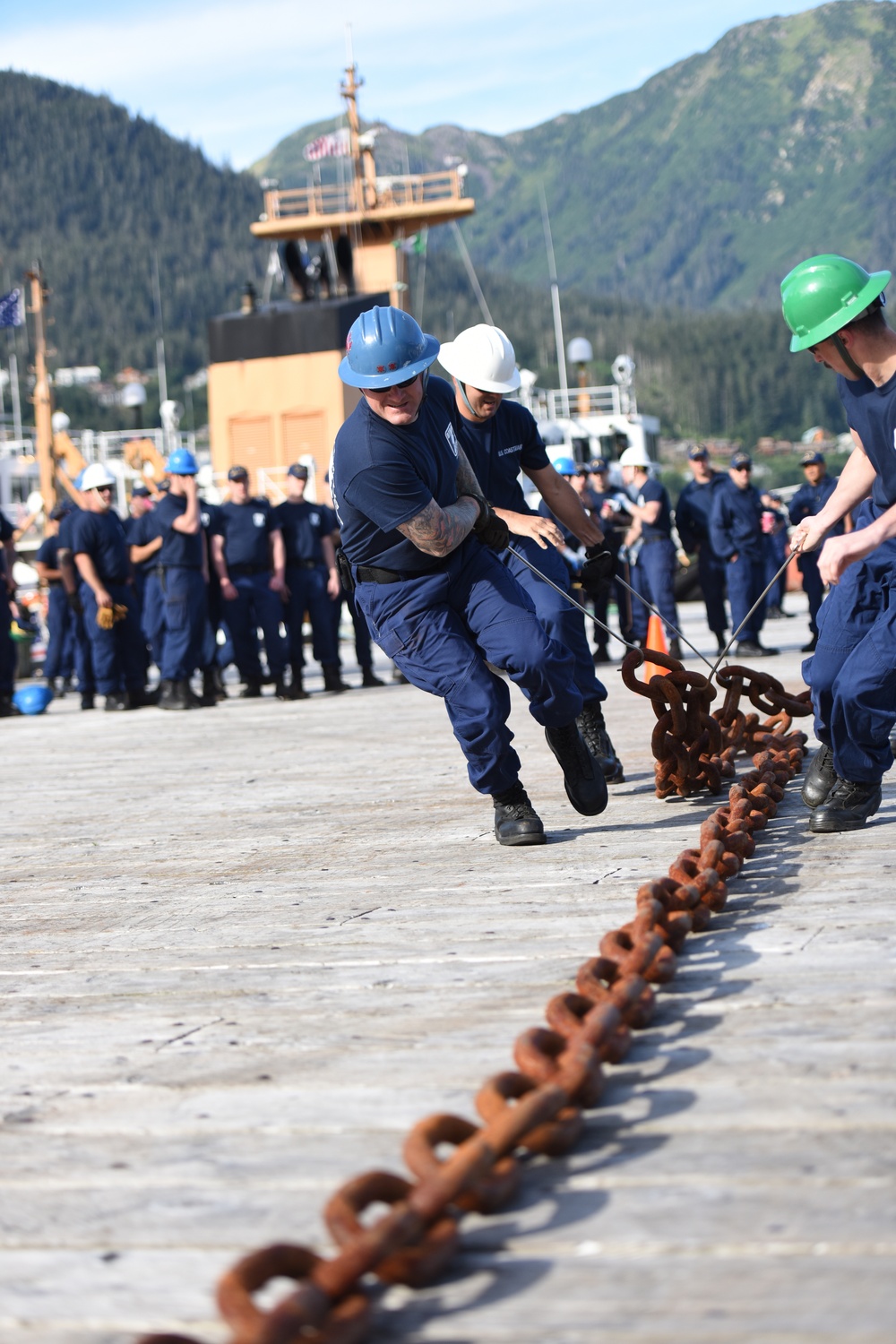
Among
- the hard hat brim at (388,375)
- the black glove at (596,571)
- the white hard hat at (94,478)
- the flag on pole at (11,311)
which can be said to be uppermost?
the flag on pole at (11,311)

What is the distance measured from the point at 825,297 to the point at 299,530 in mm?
9479

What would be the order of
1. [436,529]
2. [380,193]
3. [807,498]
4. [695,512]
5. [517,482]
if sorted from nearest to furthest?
1. [436,529]
2. [517,482]
3. [695,512]
4. [807,498]
5. [380,193]

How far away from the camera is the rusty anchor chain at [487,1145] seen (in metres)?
1.76

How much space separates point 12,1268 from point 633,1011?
3.87 feet

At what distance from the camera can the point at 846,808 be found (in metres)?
4.93

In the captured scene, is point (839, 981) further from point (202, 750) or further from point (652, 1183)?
point (202, 750)

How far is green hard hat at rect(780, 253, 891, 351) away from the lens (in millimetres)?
4641

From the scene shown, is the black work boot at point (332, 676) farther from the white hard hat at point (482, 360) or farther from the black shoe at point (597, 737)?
the white hard hat at point (482, 360)

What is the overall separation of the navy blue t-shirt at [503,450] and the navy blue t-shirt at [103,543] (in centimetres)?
742

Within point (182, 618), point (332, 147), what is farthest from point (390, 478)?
point (332, 147)

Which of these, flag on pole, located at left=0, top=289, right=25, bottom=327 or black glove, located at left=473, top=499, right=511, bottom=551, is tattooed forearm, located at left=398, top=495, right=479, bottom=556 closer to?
black glove, located at left=473, top=499, right=511, bottom=551

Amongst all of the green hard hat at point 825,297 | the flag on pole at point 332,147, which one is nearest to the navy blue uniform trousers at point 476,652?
the green hard hat at point 825,297

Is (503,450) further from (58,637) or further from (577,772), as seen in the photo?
(58,637)

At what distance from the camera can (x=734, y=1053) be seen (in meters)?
2.67
